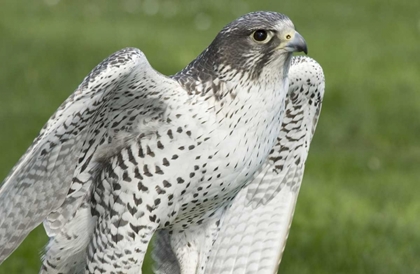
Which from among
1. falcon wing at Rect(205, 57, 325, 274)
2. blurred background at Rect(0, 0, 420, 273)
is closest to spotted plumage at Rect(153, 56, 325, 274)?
falcon wing at Rect(205, 57, 325, 274)

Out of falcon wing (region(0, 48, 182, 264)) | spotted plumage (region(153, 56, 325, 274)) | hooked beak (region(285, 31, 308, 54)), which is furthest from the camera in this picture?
spotted plumage (region(153, 56, 325, 274))

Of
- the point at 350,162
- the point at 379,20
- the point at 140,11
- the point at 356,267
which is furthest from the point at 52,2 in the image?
the point at 356,267

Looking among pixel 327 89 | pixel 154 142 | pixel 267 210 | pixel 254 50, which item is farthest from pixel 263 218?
pixel 327 89

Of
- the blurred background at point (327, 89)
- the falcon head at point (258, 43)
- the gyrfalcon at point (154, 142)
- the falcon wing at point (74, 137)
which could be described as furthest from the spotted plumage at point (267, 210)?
the blurred background at point (327, 89)

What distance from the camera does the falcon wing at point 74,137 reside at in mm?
4336

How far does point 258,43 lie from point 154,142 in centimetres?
64

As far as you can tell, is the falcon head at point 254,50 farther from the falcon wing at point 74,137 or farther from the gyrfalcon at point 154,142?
the falcon wing at point 74,137

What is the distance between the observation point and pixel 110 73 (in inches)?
168

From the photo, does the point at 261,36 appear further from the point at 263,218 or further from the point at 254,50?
the point at 263,218

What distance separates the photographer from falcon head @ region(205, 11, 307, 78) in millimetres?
4500

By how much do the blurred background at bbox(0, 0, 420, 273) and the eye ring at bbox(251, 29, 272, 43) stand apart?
3341 millimetres

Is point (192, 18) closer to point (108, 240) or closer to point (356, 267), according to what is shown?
point (356, 267)

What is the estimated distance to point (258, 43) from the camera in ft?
14.9

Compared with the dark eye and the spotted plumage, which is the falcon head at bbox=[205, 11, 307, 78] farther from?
the spotted plumage
